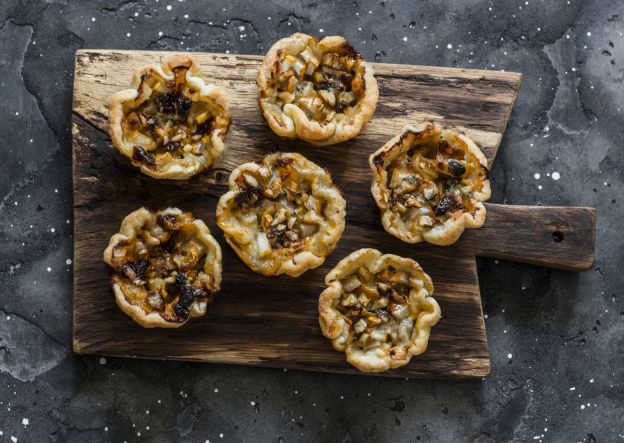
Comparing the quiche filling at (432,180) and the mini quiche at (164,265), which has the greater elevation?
the quiche filling at (432,180)

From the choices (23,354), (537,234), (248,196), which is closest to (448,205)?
(537,234)

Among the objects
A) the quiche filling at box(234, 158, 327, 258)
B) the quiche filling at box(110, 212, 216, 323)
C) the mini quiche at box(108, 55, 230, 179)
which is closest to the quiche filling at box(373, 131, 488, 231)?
the quiche filling at box(234, 158, 327, 258)

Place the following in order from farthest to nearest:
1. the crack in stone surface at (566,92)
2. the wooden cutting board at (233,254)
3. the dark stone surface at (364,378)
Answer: the crack in stone surface at (566,92) → the dark stone surface at (364,378) → the wooden cutting board at (233,254)

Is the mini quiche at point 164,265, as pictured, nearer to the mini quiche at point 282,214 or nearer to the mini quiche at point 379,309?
the mini quiche at point 282,214

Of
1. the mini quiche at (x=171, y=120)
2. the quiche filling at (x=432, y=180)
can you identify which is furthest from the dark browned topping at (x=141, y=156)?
the quiche filling at (x=432, y=180)

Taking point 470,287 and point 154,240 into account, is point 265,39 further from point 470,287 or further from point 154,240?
point 470,287

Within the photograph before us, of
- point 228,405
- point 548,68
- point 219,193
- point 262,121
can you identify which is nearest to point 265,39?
point 262,121
